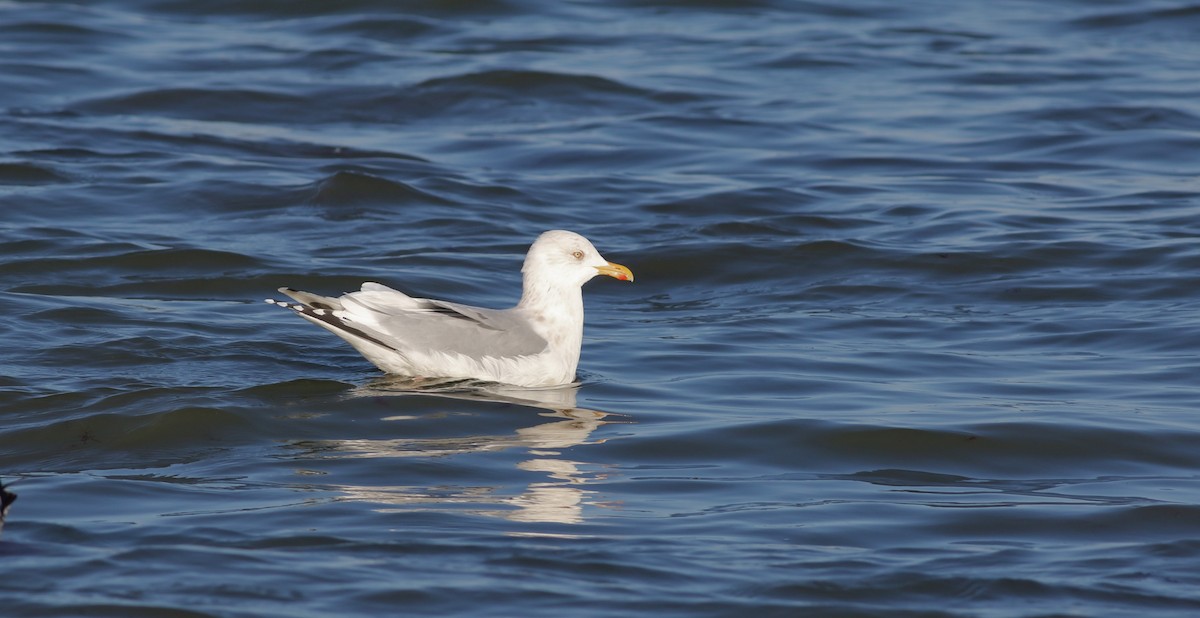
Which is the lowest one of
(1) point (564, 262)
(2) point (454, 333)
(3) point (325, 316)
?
(2) point (454, 333)

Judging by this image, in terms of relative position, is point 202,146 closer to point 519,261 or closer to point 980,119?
point 519,261

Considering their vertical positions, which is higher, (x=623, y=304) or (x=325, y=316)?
(x=325, y=316)

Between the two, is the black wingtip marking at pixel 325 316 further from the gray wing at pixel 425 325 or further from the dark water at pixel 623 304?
the dark water at pixel 623 304

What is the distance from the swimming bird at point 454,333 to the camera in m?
8.49

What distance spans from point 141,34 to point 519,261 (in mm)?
9316

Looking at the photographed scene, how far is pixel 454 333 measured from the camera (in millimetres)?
8562

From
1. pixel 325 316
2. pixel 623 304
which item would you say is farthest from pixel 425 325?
pixel 623 304

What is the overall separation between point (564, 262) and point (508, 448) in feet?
6.01

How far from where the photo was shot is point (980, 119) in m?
16.4

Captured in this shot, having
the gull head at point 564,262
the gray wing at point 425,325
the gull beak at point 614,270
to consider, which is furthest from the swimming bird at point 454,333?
the gull beak at point 614,270

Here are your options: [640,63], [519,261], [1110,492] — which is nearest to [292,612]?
[1110,492]

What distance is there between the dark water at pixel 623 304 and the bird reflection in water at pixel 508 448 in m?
0.03

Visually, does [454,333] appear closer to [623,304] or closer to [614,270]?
[614,270]

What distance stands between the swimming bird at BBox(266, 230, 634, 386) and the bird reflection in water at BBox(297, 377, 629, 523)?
3.7 inches
